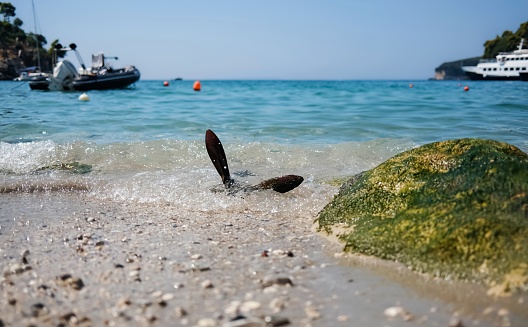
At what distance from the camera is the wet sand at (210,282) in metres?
2.55

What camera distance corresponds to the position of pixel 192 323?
2504 millimetres

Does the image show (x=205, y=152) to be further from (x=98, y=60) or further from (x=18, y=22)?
(x=18, y=22)

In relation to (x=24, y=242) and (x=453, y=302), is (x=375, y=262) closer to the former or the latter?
(x=453, y=302)

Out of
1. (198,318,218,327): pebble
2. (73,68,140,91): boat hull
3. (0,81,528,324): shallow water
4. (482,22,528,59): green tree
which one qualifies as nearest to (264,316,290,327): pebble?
(198,318,218,327): pebble

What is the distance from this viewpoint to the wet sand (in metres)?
2.55

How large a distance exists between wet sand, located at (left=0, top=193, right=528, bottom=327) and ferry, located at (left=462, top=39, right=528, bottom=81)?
7633 centimetres

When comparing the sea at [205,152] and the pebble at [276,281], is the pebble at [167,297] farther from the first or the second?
the sea at [205,152]

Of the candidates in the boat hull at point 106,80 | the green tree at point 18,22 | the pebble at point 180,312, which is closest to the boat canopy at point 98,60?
the boat hull at point 106,80

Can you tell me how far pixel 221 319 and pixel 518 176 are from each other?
2.58 m

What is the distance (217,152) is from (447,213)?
340 cm

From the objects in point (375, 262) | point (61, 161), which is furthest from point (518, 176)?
point (61, 161)

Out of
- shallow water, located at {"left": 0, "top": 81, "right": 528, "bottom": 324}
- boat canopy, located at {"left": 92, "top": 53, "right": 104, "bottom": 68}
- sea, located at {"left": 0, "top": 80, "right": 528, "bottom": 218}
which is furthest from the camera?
boat canopy, located at {"left": 92, "top": 53, "right": 104, "bottom": 68}

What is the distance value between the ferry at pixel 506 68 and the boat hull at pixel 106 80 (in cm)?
5841

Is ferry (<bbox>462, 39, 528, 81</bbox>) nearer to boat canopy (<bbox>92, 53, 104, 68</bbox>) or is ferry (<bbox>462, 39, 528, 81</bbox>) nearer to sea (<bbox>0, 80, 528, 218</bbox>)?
boat canopy (<bbox>92, 53, 104, 68</bbox>)
